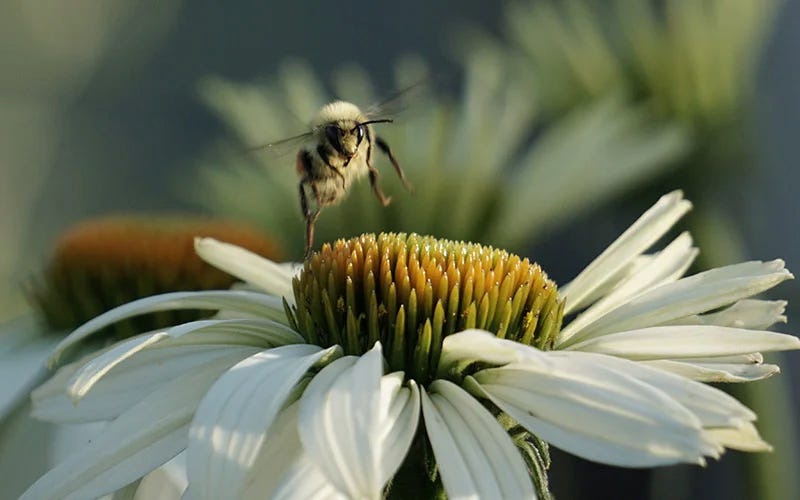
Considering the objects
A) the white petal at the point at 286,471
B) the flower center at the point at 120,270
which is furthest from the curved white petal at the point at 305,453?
the flower center at the point at 120,270

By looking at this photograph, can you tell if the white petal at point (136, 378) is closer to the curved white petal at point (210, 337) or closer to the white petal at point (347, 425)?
the curved white petal at point (210, 337)

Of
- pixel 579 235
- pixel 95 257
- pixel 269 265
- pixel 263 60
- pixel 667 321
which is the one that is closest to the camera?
pixel 667 321

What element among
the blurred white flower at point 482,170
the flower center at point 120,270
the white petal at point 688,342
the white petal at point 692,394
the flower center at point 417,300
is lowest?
the white petal at point 692,394

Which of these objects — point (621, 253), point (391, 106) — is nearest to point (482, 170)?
point (391, 106)

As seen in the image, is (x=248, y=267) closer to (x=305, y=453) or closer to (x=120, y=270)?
(x=305, y=453)

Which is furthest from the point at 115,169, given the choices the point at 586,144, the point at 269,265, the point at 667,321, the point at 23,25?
the point at 667,321

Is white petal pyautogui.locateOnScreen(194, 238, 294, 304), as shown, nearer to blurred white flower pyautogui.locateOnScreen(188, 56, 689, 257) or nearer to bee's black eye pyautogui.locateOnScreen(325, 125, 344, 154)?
bee's black eye pyautogui.locateOnScreen(325, 125, 344, 154)

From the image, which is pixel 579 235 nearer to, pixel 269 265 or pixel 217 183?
pixel 217 183
